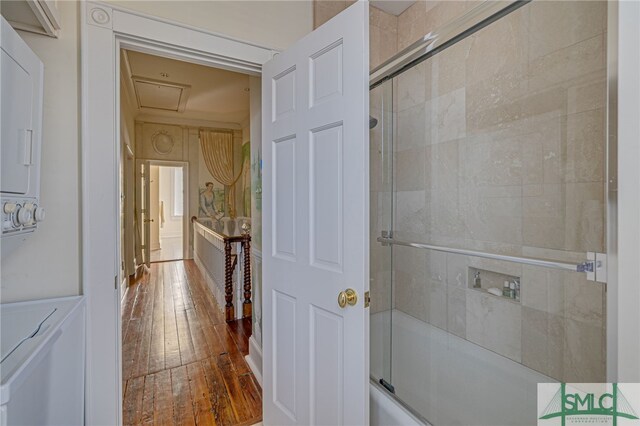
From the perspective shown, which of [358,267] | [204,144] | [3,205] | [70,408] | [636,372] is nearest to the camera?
[636,372]

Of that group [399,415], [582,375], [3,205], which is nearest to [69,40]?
[3,205]

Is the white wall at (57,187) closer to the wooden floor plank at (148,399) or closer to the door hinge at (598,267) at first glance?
the wooden floor plank at (148,399)

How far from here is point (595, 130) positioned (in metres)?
1.51

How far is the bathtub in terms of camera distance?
153cm

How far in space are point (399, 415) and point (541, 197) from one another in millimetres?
1407

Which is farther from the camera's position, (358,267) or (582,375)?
(582,375)

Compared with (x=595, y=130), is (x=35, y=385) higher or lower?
lower

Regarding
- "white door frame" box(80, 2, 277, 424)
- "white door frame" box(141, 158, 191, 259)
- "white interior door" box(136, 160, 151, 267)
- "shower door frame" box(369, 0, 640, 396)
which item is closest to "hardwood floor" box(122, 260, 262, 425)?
"white door frame" box(80, 2, 277, 424)

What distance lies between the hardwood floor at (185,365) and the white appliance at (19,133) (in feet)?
4.70

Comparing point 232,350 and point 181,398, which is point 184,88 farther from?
point 181,398

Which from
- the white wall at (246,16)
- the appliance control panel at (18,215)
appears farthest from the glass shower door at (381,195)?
the appliance control panel at (18,215)

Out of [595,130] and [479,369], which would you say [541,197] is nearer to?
[595,130]

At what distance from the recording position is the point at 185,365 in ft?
8.26

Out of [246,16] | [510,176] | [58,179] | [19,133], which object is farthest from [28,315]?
[510,176]
